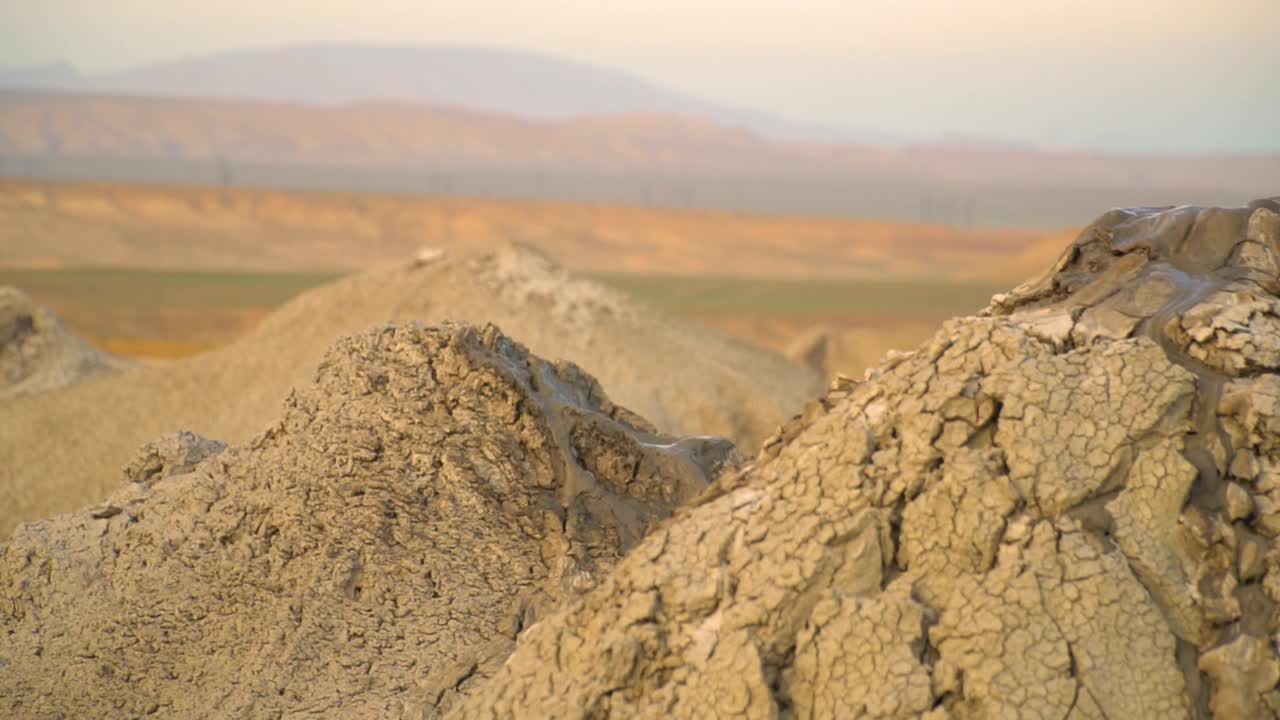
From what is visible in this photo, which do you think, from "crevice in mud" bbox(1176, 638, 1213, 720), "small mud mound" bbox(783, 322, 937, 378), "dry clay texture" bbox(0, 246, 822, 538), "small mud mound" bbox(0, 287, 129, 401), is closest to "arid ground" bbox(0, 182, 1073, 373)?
"small mud mound" bbox(783, 322, 937, 378)

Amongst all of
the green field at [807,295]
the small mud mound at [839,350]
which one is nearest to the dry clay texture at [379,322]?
the small mud mound at [839,350]

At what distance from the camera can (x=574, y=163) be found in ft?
470

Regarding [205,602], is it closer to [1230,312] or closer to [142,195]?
[1230,312]

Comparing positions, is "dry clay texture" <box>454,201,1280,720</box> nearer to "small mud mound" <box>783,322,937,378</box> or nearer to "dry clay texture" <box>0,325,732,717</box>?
"dry clay texture" <box>0,325,732,717</box>

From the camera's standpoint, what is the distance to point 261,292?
133 feet

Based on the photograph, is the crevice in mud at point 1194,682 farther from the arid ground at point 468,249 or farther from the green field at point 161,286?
the green field at point 161,286

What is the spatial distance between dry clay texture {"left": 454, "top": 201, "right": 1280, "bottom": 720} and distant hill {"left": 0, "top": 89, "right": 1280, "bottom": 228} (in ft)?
294

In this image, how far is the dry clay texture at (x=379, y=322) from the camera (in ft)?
37.6

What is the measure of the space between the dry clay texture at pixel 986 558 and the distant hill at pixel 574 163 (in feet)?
294

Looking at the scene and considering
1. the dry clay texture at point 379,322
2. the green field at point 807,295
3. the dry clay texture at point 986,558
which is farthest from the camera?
the green field at point 807,295

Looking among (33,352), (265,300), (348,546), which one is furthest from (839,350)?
(265,300)

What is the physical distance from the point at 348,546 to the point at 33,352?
9.48 meters

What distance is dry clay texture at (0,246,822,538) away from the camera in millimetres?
11453

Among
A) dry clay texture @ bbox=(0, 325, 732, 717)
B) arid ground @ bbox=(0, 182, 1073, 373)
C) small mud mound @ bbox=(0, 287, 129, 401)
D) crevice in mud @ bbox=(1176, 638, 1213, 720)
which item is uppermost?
crevice in mud @ bbox=(1176, 638, 1213, 720)
